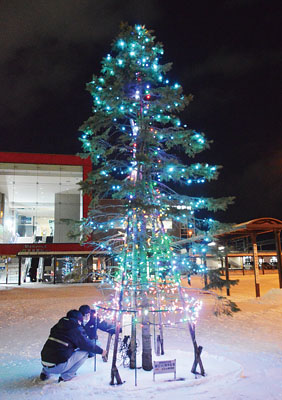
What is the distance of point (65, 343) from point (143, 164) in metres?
3.33

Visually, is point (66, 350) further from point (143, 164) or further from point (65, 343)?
point (143, 164)

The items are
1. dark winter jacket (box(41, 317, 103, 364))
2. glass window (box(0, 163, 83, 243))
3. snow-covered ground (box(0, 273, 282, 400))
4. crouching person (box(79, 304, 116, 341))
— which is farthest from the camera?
glass window (box(0, 163, 83, 243))

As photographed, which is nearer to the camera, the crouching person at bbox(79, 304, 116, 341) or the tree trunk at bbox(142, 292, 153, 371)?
the tree trunk at bbox(142, 292, 153, 371)

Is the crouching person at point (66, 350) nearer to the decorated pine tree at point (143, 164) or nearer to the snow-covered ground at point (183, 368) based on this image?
the snow-covered ground at point (183, 368)

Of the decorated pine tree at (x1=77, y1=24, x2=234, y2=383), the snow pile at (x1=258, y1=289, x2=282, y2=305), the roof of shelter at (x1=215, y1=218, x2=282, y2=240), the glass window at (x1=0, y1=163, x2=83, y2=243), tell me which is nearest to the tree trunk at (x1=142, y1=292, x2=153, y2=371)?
the decorated pine tree at (x1=77, y1=24, x2=234, y2=383)

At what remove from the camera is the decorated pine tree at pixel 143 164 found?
635cm

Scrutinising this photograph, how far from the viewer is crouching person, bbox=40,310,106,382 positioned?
5.16 meters

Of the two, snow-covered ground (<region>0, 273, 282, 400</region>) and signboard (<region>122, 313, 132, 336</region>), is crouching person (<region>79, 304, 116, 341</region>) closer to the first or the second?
snow-covered ground (<region>0, 273, 282, 400</region>)

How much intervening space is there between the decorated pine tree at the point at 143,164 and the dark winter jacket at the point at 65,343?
98 centimetres

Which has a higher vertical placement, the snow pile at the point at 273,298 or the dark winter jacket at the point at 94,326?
the dark winter jacket at the point at 94,326

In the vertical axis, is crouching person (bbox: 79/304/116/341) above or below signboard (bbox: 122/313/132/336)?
above

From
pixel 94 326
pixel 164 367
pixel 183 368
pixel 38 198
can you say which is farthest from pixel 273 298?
pixel 38 198

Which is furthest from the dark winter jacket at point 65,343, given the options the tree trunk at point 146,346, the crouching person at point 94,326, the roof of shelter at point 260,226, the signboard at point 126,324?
the roof of shelter at point 260,226

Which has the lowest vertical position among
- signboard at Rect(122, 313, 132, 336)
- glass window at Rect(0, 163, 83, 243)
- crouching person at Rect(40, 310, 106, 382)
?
signboard at Rect(122, 313, 132, 336)
